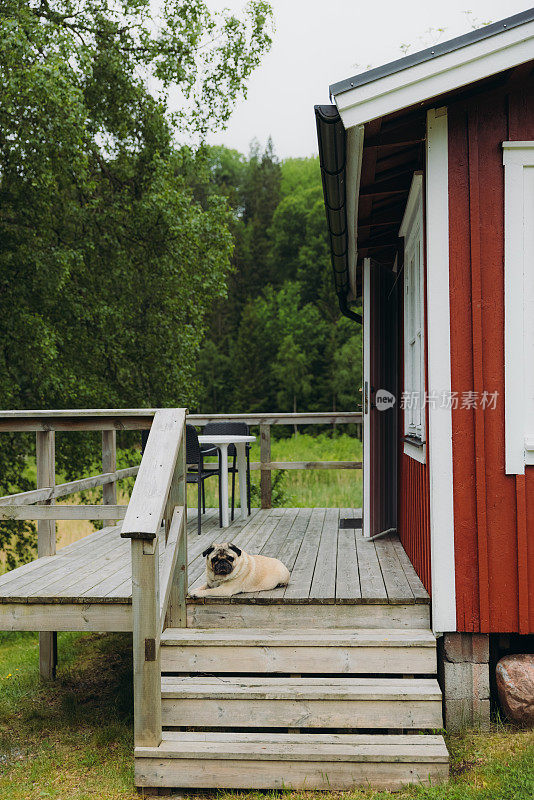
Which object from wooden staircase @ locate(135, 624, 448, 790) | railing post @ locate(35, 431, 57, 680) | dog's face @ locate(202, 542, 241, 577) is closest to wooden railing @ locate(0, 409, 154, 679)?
railing post @ locate(35, 431, 57, 680)

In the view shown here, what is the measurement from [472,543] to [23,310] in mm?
7997

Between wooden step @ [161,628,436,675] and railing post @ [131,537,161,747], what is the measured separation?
458mm

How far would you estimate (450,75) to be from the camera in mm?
3486

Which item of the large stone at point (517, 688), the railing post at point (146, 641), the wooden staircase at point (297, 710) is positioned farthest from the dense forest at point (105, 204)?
the large stone at point (517, 688)

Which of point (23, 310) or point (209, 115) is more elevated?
point (209, 115)

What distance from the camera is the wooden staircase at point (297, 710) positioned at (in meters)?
3.21

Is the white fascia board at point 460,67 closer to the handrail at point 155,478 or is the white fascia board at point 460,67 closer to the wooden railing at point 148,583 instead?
the handrail at point 155,478

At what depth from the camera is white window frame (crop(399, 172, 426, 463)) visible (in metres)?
4.29

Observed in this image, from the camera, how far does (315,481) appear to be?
661 inches

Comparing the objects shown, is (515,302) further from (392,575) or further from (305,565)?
(305,565)

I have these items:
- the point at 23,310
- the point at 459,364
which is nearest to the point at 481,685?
the point at 459,364

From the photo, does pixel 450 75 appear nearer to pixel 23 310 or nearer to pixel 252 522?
pixel 252 522

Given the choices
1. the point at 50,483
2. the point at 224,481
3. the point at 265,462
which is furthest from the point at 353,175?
the point at 265,462

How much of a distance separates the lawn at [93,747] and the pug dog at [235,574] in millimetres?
944
